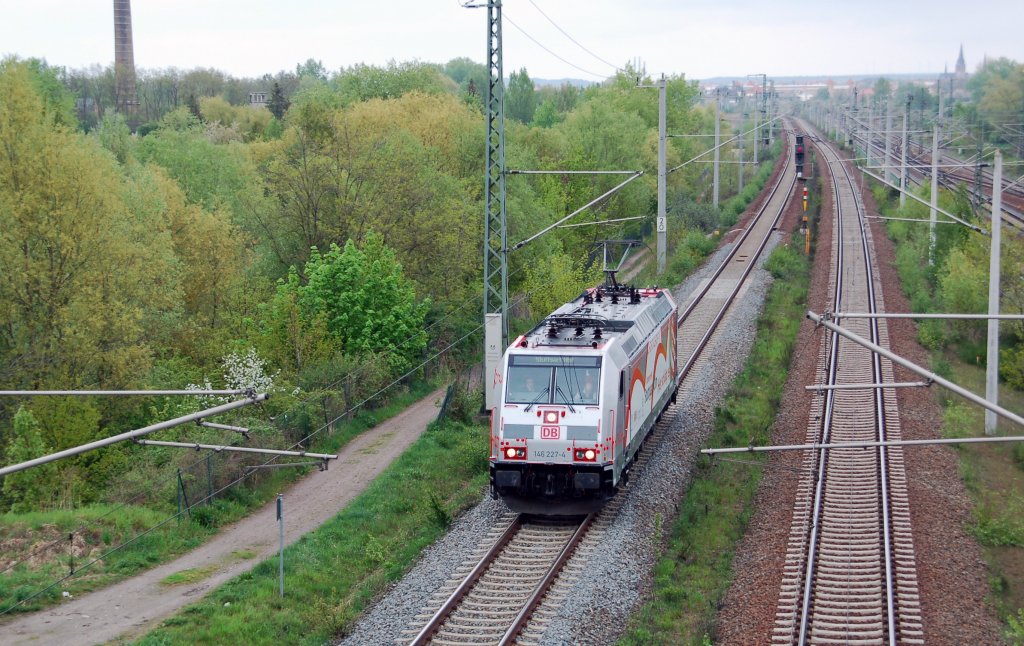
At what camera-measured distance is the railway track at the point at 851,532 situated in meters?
15.9

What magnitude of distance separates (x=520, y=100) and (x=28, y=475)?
4202 inches

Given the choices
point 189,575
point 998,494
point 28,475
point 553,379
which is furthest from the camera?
point 28,475

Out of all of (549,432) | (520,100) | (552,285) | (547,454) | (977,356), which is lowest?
(977,356)

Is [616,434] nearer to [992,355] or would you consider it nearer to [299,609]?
[299,609]

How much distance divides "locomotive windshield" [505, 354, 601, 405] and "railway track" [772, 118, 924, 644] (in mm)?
4689

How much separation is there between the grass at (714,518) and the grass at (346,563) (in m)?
4.50

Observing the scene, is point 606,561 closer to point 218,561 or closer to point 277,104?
point 218,561

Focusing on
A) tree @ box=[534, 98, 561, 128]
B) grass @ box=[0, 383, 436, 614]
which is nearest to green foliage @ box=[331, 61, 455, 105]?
tree @ box=[534, 98, 561, 128]

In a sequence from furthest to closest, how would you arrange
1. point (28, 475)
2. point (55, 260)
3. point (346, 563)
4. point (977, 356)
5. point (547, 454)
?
point (977, 356) < point (55, 260) < point (28, 475) < point (547, 454) < point (346, 563)

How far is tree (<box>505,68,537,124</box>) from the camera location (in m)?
126

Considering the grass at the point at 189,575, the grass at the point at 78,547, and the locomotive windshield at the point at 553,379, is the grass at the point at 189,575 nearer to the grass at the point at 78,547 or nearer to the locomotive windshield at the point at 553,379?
the grass at the point at 78,547

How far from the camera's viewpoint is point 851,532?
19812 millimetres

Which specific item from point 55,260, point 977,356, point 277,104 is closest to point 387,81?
point 277,104

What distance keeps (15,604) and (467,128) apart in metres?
40.9
